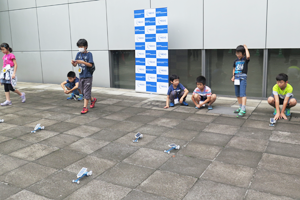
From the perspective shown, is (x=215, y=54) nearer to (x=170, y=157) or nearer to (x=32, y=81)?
(x=170, y=157)

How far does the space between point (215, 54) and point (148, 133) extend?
3895 millimetres

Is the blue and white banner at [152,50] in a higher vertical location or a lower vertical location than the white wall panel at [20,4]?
lower

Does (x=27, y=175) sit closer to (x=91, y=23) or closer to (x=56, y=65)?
(x=91, y=23)

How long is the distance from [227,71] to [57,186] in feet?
19.6

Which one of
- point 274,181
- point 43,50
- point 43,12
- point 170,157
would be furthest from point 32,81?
point 274,181

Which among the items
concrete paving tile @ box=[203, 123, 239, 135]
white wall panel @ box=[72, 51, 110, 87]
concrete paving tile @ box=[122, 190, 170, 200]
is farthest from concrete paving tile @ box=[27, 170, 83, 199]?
white wall panel @ box=[72, 51, 110, 87]

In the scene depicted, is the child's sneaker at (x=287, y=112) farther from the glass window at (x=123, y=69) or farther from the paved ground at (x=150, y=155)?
the glass window at (x=123, y=69)

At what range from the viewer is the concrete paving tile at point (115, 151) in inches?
164

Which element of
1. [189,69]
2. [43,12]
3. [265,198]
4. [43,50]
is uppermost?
[43,12]

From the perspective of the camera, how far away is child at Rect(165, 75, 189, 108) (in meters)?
7.05

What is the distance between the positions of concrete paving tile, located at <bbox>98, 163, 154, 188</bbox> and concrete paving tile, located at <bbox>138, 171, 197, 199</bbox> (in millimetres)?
96

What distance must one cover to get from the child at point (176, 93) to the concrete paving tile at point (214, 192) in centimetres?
385

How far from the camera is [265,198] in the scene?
299 centimetres

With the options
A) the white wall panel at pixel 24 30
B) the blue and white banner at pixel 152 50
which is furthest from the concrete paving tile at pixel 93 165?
the white wall panel at pixel 24 30
